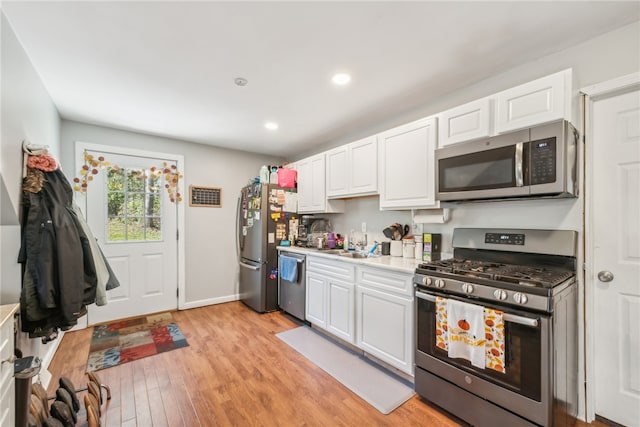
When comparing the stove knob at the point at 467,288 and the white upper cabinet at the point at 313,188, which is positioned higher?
the white upper cabinet at the point at 313,188

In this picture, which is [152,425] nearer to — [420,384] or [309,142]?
[420,384]

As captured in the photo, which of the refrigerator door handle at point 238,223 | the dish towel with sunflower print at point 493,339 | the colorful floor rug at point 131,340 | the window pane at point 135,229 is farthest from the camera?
the refrigerator door handle at point 238,223

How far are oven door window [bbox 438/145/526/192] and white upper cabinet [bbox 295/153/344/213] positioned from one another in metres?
1.50

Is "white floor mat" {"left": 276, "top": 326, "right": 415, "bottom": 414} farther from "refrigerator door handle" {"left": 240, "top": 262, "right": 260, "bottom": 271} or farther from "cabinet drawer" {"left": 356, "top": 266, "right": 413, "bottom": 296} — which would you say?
"refrigerator door handle" {"left": 240, "top": 262, "right": 260, "bottom": 271}

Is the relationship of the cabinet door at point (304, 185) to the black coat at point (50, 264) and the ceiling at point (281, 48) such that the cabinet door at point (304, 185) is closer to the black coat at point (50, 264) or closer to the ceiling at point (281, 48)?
the ceiling at point (281, 48)

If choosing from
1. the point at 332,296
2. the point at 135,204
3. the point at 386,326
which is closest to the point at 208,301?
the point at 135,204

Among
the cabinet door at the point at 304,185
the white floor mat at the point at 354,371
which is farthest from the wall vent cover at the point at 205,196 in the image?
the white floor mat at the point at 354,371

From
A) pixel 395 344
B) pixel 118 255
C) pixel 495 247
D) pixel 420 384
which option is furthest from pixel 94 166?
pixel 495 247

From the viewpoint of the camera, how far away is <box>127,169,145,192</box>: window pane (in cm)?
349

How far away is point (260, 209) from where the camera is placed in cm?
359

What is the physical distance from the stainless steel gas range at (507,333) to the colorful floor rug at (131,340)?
240cm

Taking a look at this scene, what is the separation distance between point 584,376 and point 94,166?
16.0 ft

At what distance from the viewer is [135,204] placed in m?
3.52

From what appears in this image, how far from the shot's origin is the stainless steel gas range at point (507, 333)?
144 cm
